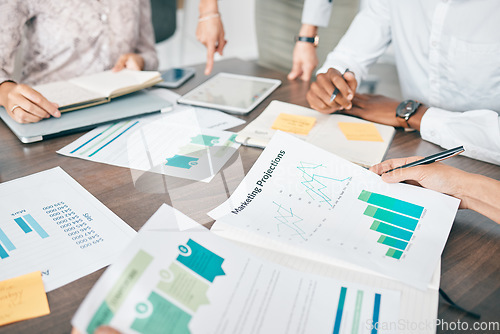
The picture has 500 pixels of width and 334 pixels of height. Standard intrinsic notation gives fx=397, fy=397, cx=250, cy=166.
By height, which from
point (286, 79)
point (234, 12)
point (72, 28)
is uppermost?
point (72, 28)

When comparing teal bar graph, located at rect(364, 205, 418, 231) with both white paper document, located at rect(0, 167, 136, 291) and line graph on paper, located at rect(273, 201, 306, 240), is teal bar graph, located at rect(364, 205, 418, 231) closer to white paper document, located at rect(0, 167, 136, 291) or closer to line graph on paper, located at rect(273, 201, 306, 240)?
line graph on paper, located at rect(273, 201, 306, 240)

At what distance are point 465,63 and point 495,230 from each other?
0.57 m

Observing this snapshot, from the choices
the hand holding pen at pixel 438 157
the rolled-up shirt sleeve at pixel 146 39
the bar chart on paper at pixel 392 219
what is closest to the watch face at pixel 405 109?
the hand holding pen at pixel 438 157

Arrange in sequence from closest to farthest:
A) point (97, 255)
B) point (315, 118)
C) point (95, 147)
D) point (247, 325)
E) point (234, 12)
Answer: point (247, 325)
point (97, 255)
point (95, 147)
point (315, 118)
point (234, 12)

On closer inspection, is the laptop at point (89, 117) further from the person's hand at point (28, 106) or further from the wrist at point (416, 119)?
the wrist at point (416, 119)

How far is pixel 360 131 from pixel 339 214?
1.17ft

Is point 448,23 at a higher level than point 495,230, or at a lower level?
higher

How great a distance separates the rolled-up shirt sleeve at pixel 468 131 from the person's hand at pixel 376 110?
7 centimetres

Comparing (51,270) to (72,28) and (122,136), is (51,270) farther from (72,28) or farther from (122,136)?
(72,28)

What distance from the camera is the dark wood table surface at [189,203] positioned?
1.72 ft

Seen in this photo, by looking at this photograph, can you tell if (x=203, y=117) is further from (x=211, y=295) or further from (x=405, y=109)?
(x=211, y=295)

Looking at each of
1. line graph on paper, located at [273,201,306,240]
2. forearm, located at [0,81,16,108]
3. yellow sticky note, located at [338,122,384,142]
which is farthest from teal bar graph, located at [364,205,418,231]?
forearm, located at [0,81,16,108]

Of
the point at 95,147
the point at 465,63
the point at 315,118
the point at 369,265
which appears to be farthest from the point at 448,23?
the point at 95,147

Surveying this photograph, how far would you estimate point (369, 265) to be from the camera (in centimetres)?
56
